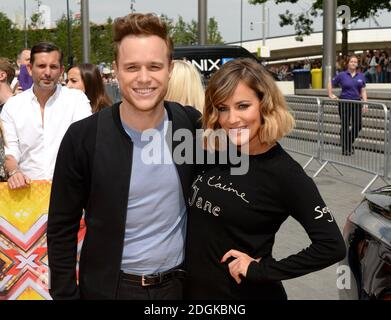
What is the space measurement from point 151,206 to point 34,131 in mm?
2594

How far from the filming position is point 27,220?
367 cm

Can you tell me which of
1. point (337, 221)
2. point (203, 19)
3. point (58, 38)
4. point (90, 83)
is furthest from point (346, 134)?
point (58, 38)

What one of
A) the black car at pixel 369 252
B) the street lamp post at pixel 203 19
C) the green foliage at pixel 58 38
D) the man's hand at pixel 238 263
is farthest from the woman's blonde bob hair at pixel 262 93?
the green foliage at pixel 58 38

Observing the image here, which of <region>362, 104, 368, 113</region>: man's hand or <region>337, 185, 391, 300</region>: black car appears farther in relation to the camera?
<region>362, 104, 368, 113</region>: man's hand

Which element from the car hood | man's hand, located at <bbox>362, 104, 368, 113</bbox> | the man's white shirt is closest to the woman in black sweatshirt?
the car hood

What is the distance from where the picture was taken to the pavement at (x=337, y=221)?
5016 millimetres

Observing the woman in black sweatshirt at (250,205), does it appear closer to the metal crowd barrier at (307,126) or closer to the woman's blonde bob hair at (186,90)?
the woman's blonde bob hair at (186,90)

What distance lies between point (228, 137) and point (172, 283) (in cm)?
57

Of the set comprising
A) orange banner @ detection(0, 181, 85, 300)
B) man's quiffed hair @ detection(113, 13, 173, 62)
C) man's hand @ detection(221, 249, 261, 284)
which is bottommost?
orange banner @ detection(0, 181, 85, 300)

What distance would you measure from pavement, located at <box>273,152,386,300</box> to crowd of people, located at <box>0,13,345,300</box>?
8.67 feet

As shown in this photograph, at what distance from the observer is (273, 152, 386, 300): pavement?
5.02 metres

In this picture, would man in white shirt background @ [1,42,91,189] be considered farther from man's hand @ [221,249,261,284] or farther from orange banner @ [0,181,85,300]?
man's hand @ [221,249,261,284]

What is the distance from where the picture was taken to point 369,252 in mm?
2643
